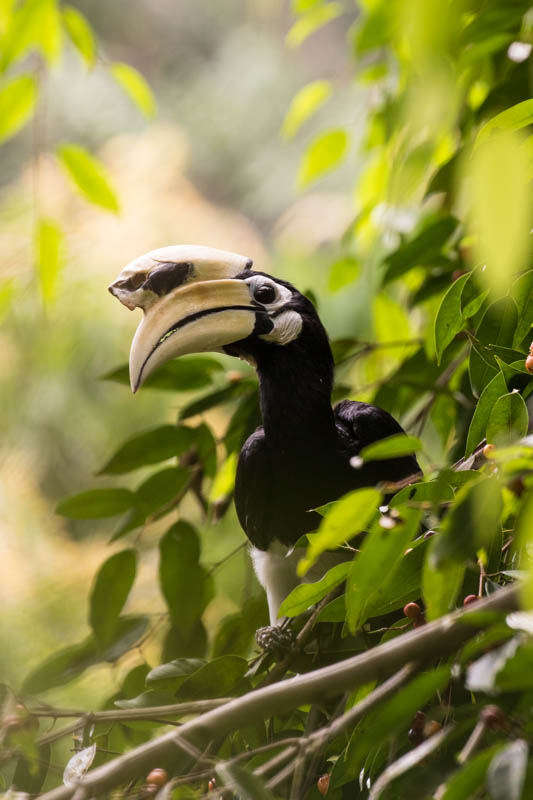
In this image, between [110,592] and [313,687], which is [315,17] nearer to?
[110,592]

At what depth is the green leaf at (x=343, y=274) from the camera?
4.06 feet

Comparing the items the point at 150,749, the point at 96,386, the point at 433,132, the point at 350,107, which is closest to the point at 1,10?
the point at 433,132

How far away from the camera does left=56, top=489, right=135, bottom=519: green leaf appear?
98 centimetres

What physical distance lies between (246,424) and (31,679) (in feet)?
1.30

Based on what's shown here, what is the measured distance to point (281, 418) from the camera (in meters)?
1.02

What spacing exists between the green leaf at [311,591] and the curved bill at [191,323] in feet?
1.04

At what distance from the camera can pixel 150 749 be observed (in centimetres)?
44

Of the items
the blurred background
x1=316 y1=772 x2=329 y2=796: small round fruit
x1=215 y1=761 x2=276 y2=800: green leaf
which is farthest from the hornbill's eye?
the blurred background

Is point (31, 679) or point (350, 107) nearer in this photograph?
point (31, 679)

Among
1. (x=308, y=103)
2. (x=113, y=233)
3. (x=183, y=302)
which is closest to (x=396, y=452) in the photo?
(x=183, y=302)

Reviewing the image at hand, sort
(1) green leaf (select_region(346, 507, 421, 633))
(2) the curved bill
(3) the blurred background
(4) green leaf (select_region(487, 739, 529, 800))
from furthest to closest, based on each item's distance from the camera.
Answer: (3) the blurred background, (2) the curved bill, (1) green leaf (select_region(346, 507, 421, 633)), (4) green leaf (select_region(487, 739, 529, 800))

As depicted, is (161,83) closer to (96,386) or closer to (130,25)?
(130,25)

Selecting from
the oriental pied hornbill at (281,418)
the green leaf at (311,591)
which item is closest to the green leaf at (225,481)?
the oriental pied hornbill at (281,418)

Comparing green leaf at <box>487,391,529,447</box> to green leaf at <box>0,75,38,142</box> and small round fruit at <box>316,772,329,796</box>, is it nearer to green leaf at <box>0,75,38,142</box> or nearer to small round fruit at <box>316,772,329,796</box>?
small round fruit at <box>316,772,329,796</box>
